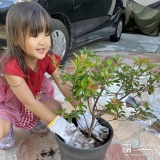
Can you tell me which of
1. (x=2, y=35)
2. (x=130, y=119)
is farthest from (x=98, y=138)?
(x=2, y=35)

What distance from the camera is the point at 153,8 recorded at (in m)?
5.84

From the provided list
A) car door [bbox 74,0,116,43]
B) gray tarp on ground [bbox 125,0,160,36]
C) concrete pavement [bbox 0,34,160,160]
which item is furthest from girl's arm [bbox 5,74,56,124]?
gray tarp on ground [bbox 125,0,160,36]

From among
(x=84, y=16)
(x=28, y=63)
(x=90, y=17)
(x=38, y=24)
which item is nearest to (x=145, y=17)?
(x=90, y=17)

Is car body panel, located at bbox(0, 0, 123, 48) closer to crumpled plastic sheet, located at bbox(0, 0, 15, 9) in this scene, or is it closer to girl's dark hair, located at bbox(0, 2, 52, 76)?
crumpled plastic sheet, located at bbox(0, 0, 15, 9)

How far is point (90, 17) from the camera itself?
3.38 metres

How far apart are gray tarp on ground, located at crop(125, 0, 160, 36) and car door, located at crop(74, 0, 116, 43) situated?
78.2 inches

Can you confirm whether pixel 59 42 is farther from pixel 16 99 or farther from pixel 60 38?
pixel 16 99

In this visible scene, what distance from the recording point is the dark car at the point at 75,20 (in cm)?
253

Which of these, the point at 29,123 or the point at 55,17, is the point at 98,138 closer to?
the point at 29,123

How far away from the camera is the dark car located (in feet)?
8.29

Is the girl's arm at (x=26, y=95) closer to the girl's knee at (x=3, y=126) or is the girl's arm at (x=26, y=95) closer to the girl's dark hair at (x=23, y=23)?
the girl's dark hair at (x=23, y=23)

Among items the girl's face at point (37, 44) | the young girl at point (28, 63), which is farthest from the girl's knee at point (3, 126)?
the girl's face at point (37, 44)

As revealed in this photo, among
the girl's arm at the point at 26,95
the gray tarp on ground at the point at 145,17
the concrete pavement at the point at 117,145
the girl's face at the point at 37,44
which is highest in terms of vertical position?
the girl's face at the point at 37,44

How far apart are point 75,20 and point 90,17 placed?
48 cm
